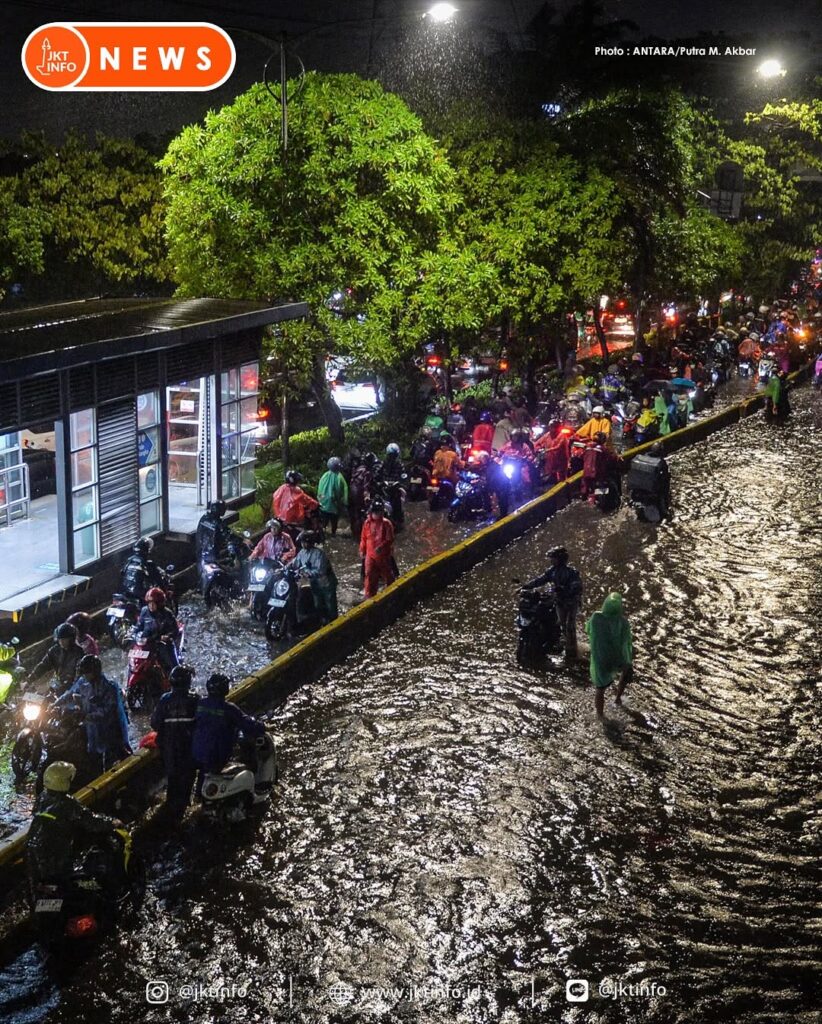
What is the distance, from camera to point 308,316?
895 inches

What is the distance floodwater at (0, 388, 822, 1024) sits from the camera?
8047mm

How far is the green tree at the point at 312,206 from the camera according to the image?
21531mm

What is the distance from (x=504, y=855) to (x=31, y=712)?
4.03 meters

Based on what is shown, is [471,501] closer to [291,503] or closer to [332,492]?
[332,492]

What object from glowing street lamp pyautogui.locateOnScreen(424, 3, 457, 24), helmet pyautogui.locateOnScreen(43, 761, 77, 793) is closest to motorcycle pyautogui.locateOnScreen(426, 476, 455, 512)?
glowing street lamp pyautogui.locateOnScreen(424, 3, 457, 24)

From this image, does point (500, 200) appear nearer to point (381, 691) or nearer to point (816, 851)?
point (381, 691)

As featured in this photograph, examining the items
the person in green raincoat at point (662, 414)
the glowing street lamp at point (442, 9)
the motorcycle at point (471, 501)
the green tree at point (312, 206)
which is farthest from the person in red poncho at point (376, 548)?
the person in green raincoat at point (662, 414)

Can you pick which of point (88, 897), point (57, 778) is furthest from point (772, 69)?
point (88, 897)

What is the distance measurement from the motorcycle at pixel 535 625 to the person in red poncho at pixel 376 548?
235 cm

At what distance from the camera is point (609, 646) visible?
12188 mm

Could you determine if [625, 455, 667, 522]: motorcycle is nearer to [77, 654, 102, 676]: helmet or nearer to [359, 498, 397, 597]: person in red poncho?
[359, 498, 397, 597]: person in red poncho

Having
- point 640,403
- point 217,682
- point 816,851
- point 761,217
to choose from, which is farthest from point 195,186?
point 761,217

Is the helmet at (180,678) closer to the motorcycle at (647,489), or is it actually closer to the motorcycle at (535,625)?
the motorcycle at (535,625)

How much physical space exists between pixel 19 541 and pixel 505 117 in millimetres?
15239
